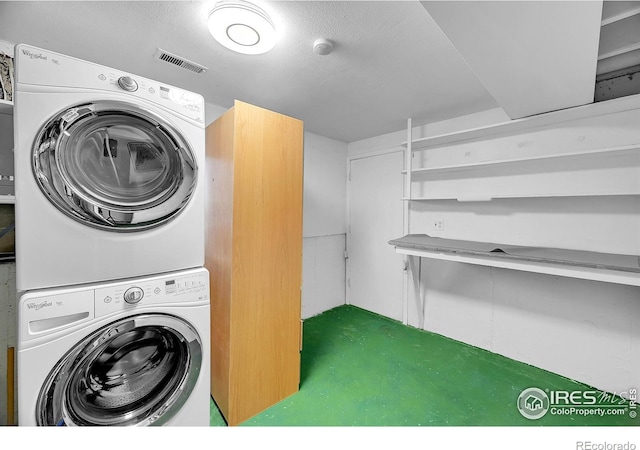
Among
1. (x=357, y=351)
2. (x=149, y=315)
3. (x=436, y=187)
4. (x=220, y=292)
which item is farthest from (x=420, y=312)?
(x=149, y=315)

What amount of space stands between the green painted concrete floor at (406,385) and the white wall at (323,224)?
593mm

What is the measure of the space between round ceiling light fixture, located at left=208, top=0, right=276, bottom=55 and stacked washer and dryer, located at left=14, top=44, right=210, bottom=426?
35 centimetres

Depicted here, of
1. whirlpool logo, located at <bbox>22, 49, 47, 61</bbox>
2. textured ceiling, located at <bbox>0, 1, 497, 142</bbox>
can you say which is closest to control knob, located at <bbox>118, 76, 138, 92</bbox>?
whirlpool logo, located at <bbox>22, 49, 47, 61</bbox>

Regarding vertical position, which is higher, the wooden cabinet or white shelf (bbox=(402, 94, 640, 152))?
white shelf (bbox=(402, 94, 640, 152))

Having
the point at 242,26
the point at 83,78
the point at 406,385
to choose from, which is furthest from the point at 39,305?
the point at 406,385

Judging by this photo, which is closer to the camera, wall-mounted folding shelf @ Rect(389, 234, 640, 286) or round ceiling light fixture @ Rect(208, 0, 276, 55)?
round ceiling light fixture @ Rect(208, 0, 276, 55)

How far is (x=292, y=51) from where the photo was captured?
150 centimetres

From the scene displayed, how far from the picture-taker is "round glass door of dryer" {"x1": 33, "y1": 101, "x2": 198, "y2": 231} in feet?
3.05

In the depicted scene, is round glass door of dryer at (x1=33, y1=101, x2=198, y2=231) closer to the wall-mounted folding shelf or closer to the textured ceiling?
the textured ceiling

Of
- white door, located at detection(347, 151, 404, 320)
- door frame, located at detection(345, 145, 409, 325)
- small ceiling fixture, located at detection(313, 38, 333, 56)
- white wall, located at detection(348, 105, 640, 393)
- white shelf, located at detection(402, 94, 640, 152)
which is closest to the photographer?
small ceiling fixture, located at detection(313, 38, 333, 56)

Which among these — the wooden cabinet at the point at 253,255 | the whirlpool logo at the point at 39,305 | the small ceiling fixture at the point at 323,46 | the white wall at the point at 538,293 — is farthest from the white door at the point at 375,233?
the whirlpool logo at the point at 39,305

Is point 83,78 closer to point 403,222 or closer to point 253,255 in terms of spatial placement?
point 253,255

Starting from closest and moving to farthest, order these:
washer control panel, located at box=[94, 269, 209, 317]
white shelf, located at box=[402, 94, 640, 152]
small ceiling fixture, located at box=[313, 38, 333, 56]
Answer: washer control panel, located at box=[94, 269, 209, 317] → small ceiling fixture, located at box=[313, 38, 333, 56] → white shelf, located at box=[402, 94, 640, 152]

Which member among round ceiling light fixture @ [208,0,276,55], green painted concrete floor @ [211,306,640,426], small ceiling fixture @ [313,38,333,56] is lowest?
green painted concrete floor @ [211,306,640,426]
